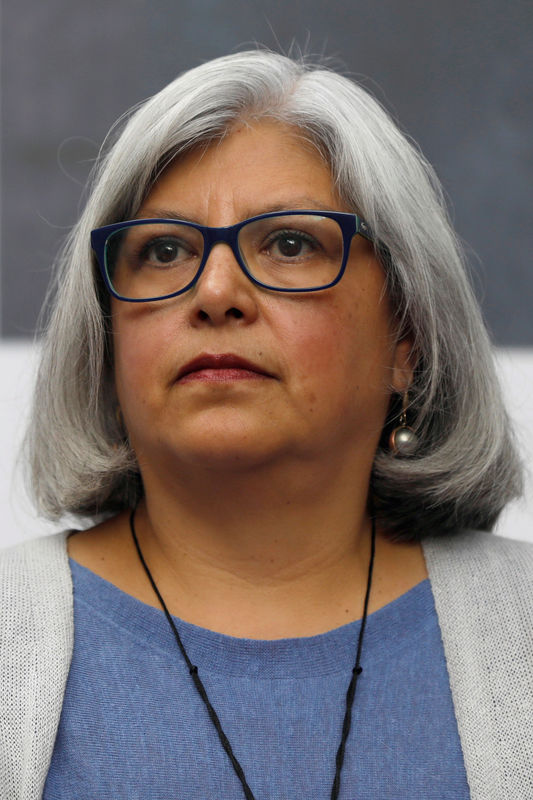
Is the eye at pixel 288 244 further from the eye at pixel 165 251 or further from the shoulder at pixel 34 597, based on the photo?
the shoulder at pixel 34 597

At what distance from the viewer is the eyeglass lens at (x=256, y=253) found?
1.64m

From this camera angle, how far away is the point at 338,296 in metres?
1.67

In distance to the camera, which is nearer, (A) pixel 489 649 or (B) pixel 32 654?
(B) pixel 32 654

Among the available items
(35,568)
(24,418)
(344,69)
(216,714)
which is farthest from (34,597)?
(344,69)

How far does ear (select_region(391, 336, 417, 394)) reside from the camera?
1865 millimetres

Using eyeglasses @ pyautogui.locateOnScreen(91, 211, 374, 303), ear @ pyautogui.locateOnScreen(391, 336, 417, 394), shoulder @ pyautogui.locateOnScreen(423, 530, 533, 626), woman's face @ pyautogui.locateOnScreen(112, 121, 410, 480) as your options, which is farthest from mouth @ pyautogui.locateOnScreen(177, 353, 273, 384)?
shoulder @ pyautogui.locateOnScreen(423, 530, 533, 626)

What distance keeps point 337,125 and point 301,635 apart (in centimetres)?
89

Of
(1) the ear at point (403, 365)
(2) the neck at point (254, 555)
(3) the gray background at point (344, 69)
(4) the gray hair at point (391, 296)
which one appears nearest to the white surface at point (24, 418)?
(3) the gray background at point (344, 69)

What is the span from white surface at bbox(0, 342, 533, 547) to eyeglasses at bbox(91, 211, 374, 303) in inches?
37.5

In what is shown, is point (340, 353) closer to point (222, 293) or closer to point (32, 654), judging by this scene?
point (222, 293)

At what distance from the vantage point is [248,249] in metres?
1.64

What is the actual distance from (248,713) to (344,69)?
1.74 metres

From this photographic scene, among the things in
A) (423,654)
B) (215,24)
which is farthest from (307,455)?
(215,24)

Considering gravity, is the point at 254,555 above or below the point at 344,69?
below
